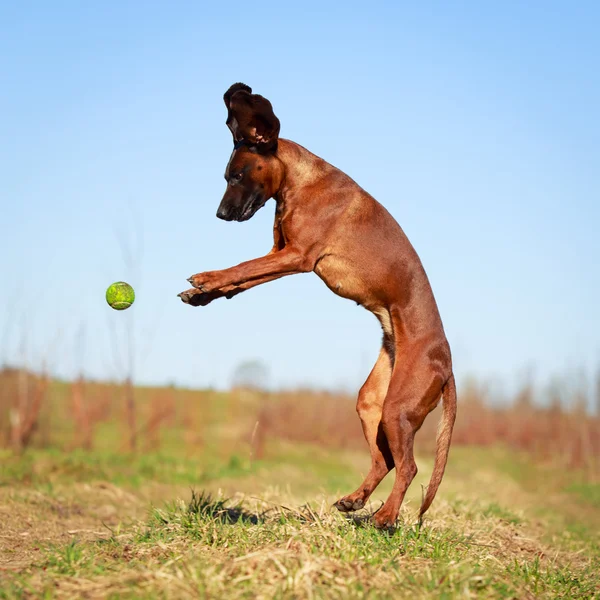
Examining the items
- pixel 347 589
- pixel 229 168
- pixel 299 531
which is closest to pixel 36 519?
pixel 299 531

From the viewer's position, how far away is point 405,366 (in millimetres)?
5613

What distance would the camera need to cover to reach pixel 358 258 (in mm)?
5664

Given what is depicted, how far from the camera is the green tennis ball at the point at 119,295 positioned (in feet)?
19.1

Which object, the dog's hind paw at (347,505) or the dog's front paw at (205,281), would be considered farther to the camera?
the dog's hind paw at (347,505)

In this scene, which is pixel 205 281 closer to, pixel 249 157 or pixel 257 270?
pixel 257 270

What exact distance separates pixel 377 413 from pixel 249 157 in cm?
217

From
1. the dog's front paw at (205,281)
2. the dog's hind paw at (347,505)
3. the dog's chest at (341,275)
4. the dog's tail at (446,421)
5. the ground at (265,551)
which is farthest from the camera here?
the dog's tail at (446,421)

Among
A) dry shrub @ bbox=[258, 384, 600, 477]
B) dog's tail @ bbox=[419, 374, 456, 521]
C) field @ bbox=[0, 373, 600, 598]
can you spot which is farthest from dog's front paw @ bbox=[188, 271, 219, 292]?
dry shrub @ bbox=[258, 384, 600, 477]

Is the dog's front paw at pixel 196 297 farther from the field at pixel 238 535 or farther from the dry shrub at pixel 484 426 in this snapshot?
the dry shrub at pixel 484 426

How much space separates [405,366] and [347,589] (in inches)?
81.5

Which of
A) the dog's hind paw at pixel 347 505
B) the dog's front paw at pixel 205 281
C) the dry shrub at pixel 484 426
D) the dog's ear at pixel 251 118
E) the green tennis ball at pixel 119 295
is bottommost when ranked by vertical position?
the dry shrub at pixel 484 426

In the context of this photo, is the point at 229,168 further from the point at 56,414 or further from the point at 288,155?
the point at 56,414

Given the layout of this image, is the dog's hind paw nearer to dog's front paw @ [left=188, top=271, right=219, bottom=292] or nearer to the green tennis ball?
dog's front paw @ [left=188, top=271, right=219, bottom=292]

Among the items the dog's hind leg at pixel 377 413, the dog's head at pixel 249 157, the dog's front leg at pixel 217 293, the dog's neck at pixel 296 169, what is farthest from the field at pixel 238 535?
the dog's neck at pixel 296 169
